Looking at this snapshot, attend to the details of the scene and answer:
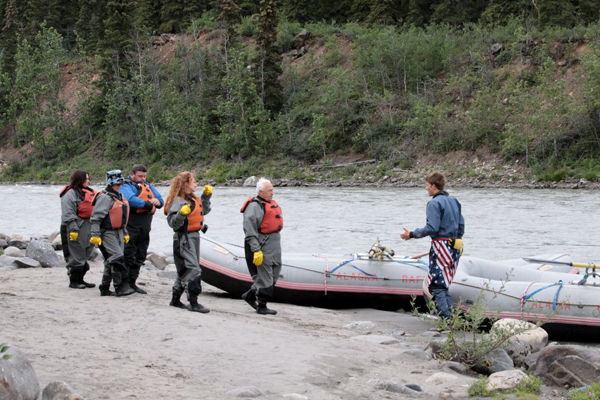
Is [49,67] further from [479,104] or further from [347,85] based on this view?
[479,104]

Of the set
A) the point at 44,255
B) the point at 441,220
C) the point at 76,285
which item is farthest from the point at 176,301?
the point at 44,255

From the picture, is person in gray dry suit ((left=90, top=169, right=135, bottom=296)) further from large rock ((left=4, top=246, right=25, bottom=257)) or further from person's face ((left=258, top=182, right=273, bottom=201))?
large rock ((left=4, top=246, right=25, bottom=257))

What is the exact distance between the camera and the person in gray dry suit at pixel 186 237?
6.24 metres

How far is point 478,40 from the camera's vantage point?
36469 mm

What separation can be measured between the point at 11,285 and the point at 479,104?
Answer: 92.7 feet

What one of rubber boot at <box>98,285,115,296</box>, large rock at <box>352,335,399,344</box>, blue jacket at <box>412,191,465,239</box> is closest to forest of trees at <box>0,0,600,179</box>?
blue jacket at <box>412,191,465,239</box>

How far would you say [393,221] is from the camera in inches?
687

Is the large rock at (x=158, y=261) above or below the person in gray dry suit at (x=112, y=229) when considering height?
below

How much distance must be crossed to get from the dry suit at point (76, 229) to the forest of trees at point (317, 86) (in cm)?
2509

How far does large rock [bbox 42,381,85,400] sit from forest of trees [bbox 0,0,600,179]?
27.8 meters

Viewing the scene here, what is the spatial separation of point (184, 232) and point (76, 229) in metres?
1.77

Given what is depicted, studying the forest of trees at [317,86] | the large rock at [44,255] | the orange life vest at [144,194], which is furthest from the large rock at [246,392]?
the forest of trees at [317,86]

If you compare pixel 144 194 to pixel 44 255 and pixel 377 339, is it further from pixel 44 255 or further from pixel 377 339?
pixel 377 339

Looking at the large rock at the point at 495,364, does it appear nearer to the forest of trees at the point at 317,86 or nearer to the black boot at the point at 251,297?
the black boot at the point at 251,297
